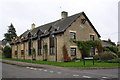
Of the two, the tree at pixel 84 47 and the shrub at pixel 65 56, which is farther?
the tree at pixel 84 47

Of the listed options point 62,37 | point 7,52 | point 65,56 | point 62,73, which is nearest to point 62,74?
point 62,73

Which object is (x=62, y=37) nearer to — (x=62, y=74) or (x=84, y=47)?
(x=84, y=47)

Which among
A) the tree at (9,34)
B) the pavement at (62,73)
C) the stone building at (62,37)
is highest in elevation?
the tree at (9,34)

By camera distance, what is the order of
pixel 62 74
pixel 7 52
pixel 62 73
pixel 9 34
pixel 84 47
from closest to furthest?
pixel 62 74 < pixel 62 73 < pixel 84 47 < pixel 7 52 < pixel 9 34

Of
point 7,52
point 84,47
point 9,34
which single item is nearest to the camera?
point 84,47

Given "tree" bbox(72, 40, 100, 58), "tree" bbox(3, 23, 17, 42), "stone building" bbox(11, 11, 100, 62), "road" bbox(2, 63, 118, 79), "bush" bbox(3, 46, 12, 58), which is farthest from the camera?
"tree" bbox(3, 23, 17, 42)

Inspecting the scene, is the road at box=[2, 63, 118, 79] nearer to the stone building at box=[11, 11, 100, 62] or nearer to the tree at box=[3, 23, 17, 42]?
the stone building at box=[11, 11, 100, 62]

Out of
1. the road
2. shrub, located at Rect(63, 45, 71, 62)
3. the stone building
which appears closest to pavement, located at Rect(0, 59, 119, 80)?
the road

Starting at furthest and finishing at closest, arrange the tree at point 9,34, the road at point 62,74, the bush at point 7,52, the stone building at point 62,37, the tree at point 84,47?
the tree at point 9,34
the bush at point 7,52
the tree at point 84,47
the stone building at point 62,37
the road at point 62,74

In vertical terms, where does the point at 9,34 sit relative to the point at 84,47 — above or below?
above

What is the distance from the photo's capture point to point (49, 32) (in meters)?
34.6

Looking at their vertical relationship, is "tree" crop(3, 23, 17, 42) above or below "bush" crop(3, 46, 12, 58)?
above

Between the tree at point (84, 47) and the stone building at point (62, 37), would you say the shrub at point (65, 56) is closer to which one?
the stone building at point (62, 37)

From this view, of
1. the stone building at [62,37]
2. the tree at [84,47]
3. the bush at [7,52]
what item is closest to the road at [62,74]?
the stone building at [62,37]
